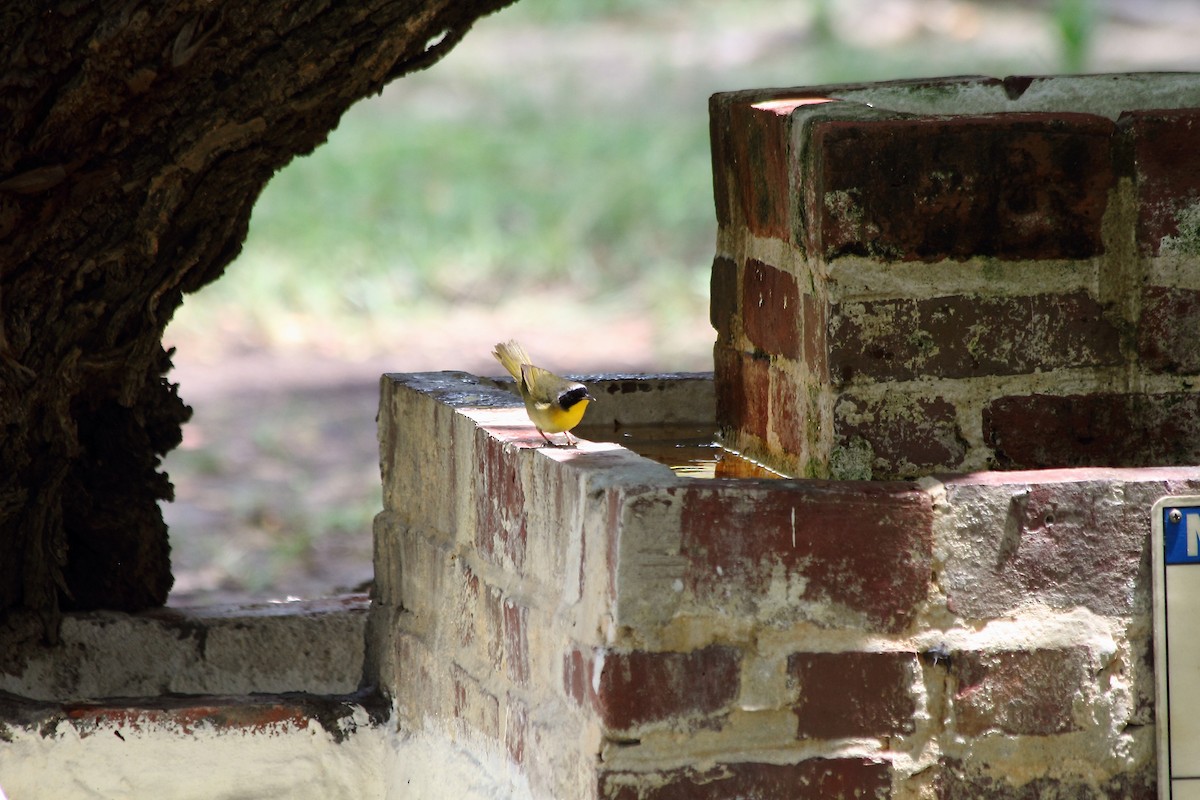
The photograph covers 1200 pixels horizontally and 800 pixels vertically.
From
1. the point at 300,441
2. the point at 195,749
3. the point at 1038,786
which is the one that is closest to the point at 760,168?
the point at 1038,786

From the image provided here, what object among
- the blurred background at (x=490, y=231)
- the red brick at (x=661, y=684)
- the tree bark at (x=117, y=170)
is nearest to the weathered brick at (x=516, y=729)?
the red brick at (x=661, y=684)

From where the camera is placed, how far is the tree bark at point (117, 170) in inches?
116

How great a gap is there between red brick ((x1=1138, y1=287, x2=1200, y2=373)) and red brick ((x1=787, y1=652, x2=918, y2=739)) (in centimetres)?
64

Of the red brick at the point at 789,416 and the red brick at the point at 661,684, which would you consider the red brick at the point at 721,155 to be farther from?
the red brick at the point at 661,684

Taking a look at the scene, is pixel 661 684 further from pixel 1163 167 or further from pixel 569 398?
pixel 1163 167

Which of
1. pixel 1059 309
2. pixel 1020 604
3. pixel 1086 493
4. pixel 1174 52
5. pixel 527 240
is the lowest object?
pixel 1020 604

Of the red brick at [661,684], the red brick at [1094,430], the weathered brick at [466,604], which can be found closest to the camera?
the red brick at [661,684]

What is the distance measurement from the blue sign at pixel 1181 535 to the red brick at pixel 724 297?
1011 mm

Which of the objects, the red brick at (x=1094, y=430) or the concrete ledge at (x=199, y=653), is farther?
the concrete ledge at (x=199, y=653)

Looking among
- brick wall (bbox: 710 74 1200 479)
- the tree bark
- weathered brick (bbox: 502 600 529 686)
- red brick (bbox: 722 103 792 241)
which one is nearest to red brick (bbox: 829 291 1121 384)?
brick wall (bbox: 710 74 1200 479)

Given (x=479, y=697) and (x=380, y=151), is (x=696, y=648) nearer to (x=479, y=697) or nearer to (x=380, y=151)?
(x=479, y=697)

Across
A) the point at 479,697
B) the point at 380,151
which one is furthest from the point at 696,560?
the point at 380,151

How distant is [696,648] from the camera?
7.14 ft

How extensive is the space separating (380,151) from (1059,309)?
30.1 feet
